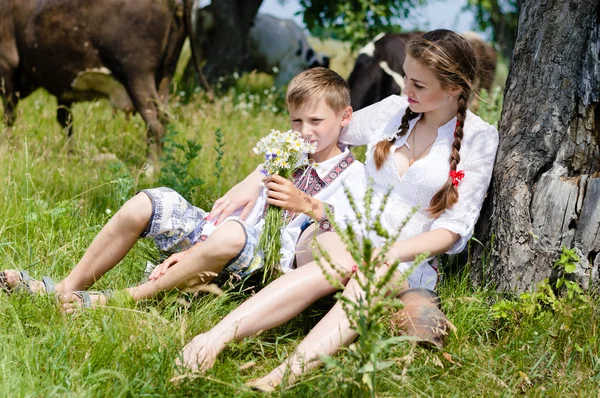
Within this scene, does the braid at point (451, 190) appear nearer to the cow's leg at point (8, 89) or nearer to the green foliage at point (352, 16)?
the cow's leg at point (8, 89)

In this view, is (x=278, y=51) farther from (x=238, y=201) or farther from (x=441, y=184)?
(x=441, y=184)

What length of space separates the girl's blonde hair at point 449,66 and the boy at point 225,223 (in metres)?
0.41

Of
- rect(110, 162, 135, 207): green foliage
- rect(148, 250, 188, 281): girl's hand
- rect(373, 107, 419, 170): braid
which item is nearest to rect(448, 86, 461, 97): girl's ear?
rect(373, 107, 419, 170): braid

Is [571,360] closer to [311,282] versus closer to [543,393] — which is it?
[543,393]

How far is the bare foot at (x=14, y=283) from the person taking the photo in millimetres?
2891

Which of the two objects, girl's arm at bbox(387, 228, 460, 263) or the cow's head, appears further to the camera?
the cow's head

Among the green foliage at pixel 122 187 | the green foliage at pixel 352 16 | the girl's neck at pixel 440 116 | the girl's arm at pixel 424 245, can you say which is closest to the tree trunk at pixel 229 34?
the green foliage at pixel 352 16

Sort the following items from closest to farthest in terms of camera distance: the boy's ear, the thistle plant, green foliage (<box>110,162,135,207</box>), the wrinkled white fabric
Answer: the thistle plant, the wrinkled white fabric, the boy's ear, green foliage (<box>110,162,135,207</box>)

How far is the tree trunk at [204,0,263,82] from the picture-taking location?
10023mm

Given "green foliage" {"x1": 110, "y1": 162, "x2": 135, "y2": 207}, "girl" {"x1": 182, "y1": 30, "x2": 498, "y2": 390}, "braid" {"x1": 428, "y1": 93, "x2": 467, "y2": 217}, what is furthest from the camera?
"green foliage" {"x1": 110, "y1": 162, "x2": 135, "y2": 207}

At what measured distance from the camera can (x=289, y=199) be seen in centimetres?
280

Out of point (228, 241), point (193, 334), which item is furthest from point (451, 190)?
point (193, 334)

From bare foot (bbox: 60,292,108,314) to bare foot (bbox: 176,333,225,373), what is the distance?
536mm

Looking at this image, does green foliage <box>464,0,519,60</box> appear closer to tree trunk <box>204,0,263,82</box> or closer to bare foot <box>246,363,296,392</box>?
tree trunk <box>204,0,263,82</box>
